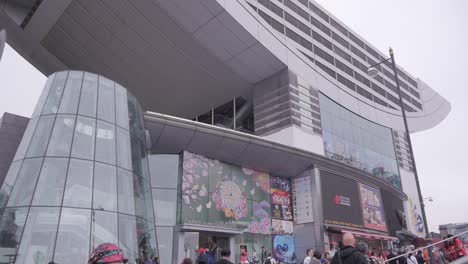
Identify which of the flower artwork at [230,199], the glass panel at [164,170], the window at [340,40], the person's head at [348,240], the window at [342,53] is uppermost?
the window at [340,40]

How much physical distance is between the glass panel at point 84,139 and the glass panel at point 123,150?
1026mm

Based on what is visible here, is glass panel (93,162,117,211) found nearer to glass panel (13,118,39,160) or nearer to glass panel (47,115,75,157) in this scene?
glass panel (47,115,75,157)

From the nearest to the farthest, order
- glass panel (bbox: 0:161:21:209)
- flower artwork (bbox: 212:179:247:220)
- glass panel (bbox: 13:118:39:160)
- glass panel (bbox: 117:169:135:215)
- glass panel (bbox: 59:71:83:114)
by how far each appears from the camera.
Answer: glass panel (bbox: 0:161:21:209) < glass panel (bbox: 117:169:135:215) < glass panel (bbox: 13:118:39:160) < glass panel (bbox: 59:71:83:114) < flower artwork (bbox: 212:179:247:220)

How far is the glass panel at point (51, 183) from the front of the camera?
11709 mm

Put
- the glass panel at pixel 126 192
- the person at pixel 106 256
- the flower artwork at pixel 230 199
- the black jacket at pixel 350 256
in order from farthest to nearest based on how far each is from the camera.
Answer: the flower artwork at pixel 230 199 → the glass panel at pixel 126 192 → the black jacket at pixel 350 256 → the person at pixel 106 256

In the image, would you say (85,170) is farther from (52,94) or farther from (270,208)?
(270,208)

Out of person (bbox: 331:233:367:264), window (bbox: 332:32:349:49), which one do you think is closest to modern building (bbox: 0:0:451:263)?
window (bbox: 332:32:349:49)

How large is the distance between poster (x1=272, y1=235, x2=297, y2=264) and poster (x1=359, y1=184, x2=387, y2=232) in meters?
6.39

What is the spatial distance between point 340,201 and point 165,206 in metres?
11.7

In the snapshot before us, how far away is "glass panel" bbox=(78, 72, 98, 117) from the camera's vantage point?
14.3 metres

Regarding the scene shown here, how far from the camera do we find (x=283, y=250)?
69.6 ft

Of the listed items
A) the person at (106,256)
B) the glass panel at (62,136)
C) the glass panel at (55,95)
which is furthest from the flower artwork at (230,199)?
the person at (106,256)

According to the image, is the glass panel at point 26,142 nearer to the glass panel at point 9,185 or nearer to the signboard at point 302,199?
the glass panel at point 9,185

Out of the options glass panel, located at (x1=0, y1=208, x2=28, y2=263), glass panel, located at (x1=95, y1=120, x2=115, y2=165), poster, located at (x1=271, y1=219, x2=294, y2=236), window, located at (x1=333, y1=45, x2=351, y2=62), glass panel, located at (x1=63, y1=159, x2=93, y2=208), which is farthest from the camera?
window, located at (x1=333, y1=45, x2=351, y2=62)
